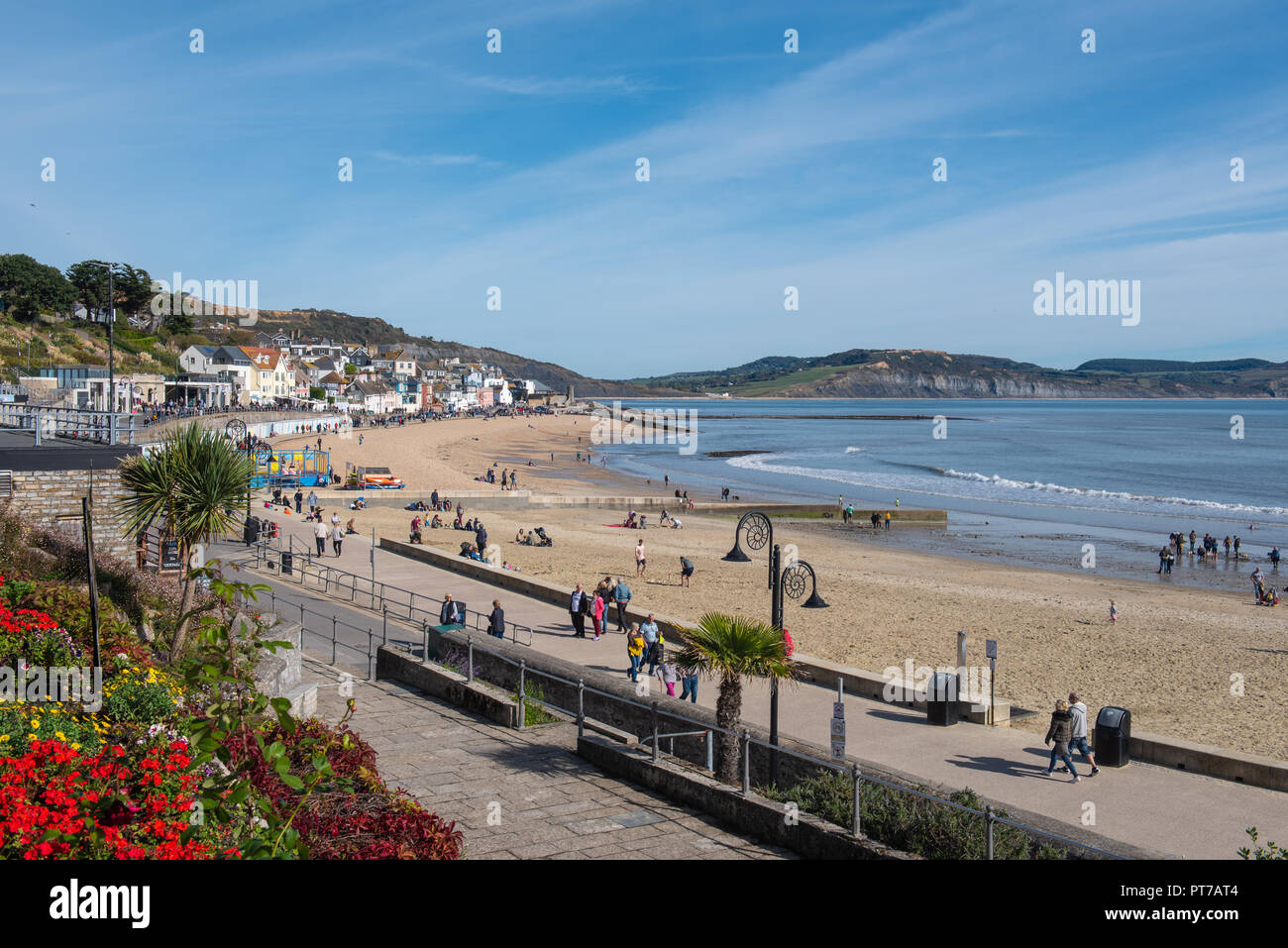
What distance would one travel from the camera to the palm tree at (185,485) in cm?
1363

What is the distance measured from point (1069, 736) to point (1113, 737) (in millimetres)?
1104

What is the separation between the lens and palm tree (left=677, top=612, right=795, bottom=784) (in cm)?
848

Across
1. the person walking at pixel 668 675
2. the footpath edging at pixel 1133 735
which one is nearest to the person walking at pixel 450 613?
the footpath edging at pixel 1133 735

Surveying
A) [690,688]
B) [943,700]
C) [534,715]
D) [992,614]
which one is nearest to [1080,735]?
[943,700]

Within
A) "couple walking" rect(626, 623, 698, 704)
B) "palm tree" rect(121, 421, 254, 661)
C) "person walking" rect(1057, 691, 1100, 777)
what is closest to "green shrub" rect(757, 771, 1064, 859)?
"person walking" rect(1057, 691, 1100, 777)

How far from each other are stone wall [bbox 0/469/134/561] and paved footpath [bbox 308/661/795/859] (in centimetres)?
631

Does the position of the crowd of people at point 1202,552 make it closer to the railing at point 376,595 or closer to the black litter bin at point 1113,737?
the black litter bin at point 1113,737

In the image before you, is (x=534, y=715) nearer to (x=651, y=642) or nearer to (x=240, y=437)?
(x=651, y=642)

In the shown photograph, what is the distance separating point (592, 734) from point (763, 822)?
330 centimetres

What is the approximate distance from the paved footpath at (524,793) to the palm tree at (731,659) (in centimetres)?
77

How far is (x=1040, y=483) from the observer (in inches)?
2714
